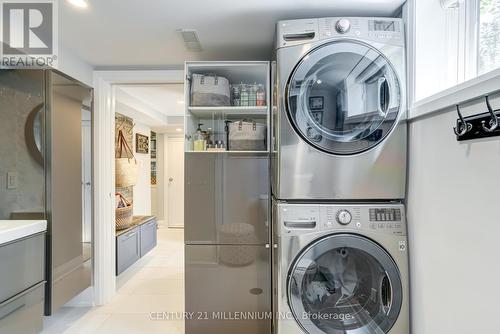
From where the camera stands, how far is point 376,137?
59.3 inches

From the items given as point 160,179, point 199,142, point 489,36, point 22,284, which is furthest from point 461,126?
point 160,179

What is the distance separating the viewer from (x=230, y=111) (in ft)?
6.75

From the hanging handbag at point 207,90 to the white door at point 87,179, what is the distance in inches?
43.7

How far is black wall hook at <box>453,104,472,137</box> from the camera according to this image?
1.01 meters

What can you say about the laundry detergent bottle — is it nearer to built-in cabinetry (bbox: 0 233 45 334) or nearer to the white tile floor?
built-in cabinetry (bbox: 0 233 45 334)

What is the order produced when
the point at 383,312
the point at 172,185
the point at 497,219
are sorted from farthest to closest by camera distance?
the point at 172,185 < the point at 383,312 < the point at 497,219

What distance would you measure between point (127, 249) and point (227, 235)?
5.75ft

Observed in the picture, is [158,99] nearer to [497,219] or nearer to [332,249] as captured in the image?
[332,249]

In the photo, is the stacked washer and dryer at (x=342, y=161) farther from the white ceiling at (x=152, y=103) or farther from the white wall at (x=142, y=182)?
the white wall at (x=142, y=182)

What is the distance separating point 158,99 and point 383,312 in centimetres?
368

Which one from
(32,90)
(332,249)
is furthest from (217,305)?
(32,90)

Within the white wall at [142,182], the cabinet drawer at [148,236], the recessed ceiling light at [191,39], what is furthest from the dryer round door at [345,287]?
the white wall at [142,182]

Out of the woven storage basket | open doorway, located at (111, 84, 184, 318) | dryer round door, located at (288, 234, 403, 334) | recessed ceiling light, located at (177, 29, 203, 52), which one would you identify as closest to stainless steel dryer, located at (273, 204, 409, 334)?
dryer round door, located at (288, 234, 403, 334)

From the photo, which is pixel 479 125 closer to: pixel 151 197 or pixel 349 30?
pixel 349 30
